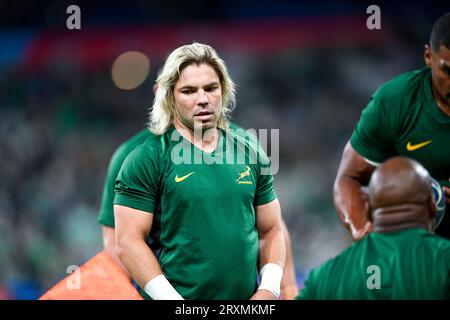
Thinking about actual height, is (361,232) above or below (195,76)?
below

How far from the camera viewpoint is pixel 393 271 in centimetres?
227

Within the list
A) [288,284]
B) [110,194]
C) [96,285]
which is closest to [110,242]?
[110,194]

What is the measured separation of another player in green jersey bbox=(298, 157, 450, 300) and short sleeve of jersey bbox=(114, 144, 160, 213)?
36.5 inches

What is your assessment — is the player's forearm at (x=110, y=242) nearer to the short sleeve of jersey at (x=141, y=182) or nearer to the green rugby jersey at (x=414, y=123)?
the short sleeve of jersey at (x=141, y=182)

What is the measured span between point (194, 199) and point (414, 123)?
110 centimetres

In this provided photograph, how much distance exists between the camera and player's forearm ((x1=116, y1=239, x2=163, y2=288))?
296cm

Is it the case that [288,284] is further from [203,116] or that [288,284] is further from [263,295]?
[203,116]

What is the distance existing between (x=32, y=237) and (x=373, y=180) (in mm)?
6203

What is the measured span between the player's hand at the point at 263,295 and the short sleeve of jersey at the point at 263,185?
0.38 metres

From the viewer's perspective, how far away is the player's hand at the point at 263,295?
3.02 meters

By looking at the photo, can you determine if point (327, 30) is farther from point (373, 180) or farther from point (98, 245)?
point (373, 180)

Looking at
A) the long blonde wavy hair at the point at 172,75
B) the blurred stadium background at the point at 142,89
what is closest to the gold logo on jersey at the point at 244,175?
the long blonde wavy hair at the point at 172,75

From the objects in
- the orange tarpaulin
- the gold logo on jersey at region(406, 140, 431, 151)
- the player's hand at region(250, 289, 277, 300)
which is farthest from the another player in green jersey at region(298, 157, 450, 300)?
the orange tarpaulin

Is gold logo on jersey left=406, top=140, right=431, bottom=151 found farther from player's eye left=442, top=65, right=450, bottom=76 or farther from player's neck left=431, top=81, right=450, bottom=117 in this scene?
player's eye left=442, top=65, right=450, bottom=76
